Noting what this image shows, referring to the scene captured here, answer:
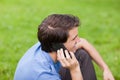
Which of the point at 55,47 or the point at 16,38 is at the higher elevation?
the point at 16,38

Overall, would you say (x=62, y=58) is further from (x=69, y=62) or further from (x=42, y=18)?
(x=42, y=18)

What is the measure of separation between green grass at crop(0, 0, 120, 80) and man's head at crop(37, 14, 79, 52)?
243 centimetres

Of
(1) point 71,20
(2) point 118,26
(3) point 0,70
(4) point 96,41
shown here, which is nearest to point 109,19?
(2) point 118,26

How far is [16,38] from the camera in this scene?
8266mm

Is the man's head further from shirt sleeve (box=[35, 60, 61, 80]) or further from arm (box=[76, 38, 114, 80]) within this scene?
arm (box=[76, 38, 114, 80])

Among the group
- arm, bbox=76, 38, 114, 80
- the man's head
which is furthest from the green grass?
the man's head

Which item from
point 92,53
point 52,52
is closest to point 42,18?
point 92,53

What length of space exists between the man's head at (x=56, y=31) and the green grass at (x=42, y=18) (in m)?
2.43

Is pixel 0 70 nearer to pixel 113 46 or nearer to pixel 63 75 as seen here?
pixel 63 75

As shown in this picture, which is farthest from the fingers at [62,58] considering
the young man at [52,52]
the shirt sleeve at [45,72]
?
the shirt sleeve at [45,72]

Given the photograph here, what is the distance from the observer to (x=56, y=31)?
11.7 ft

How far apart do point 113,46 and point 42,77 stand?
4.98 metres

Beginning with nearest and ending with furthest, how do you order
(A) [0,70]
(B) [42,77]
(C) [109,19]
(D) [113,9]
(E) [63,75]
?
(B) [42,77] < (E) [63,75] < (A) [0,70] < (C) [109,19] < (D) [113,9]

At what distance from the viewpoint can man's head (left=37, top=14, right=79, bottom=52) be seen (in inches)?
142
